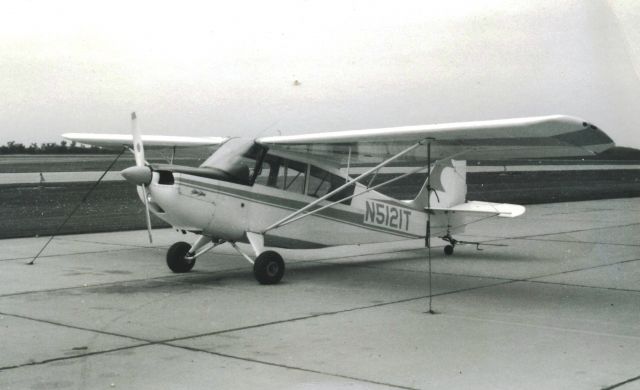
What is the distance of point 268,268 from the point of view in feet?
32.0

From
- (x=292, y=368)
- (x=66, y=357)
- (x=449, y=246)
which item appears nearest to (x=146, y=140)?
(x=449, y=246)

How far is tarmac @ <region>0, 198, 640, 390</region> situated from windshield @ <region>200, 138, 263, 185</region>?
1369 millimetres

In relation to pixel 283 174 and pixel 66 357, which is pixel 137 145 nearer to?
pixel 283 174

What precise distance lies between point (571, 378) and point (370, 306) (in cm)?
317

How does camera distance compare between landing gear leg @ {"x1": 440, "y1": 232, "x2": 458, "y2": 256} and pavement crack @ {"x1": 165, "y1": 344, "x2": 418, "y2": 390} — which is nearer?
pavement crack @ {"x1": 165, "y1": 344, "x2": 418, "y2": 390}

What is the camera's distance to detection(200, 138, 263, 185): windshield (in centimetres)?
1018

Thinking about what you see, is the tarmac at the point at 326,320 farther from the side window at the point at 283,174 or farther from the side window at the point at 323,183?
the side window at the point at 283,174

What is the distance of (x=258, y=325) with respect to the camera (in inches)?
292

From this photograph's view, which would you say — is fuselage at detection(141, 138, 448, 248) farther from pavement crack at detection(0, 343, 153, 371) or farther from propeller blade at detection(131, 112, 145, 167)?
pavement crack at detection(0, 343, 153, 371)

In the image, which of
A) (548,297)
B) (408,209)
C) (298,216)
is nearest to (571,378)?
(548,297)

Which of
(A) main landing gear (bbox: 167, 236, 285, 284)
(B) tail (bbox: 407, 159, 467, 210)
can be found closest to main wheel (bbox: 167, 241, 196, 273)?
(A) main landing gear (bbox: 167, 236, 285, 284)

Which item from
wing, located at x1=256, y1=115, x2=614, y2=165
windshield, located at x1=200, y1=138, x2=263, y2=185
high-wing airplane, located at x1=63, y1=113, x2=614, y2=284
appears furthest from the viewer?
windshield, located at x1=200, y1=138, x2=263, y2=185

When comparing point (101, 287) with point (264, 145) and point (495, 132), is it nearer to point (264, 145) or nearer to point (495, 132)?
point (264, 145)

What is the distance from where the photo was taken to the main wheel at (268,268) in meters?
9.72
